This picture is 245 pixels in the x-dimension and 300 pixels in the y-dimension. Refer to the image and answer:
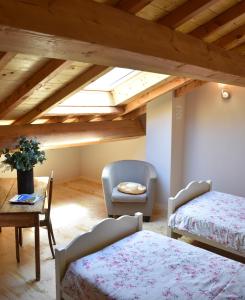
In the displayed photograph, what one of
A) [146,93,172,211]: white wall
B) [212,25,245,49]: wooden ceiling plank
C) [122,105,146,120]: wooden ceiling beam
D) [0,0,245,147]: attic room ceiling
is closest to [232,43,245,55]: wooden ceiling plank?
[0,0,245,147]: attic room ceiling

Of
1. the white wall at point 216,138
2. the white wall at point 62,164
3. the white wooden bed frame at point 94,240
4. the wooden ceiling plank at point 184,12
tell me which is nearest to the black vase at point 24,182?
the white wooden bed frame at point 94,240

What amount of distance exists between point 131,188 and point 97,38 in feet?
9.98

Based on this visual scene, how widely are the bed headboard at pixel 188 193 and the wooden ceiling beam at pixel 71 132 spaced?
1501 millimetres

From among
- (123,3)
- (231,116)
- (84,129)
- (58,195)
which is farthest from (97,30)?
(58,195)

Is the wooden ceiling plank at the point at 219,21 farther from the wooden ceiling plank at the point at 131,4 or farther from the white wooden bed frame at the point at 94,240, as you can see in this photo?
the white wooden bed frame at the point at 94,240

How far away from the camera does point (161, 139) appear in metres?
4.68

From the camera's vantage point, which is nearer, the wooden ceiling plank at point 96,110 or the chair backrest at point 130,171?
the wooden ceiling plank at point 96,110

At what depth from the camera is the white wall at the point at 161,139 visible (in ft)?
14.9

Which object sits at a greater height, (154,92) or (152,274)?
(154,92)

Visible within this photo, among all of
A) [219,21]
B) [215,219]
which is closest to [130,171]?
[215,219]

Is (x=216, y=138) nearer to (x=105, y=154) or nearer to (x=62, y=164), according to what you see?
(x=105, y=154)

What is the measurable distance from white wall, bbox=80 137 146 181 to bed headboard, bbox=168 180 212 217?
5.76ft

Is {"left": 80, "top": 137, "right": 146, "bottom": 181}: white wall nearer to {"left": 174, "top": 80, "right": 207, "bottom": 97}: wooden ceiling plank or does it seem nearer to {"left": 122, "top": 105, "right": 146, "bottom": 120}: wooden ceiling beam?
{"left": 122, "top": 105, "right": 146, "bottom": 120}: wooden ceiling beam

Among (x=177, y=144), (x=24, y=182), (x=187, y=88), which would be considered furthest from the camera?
(x=177, y=144)
